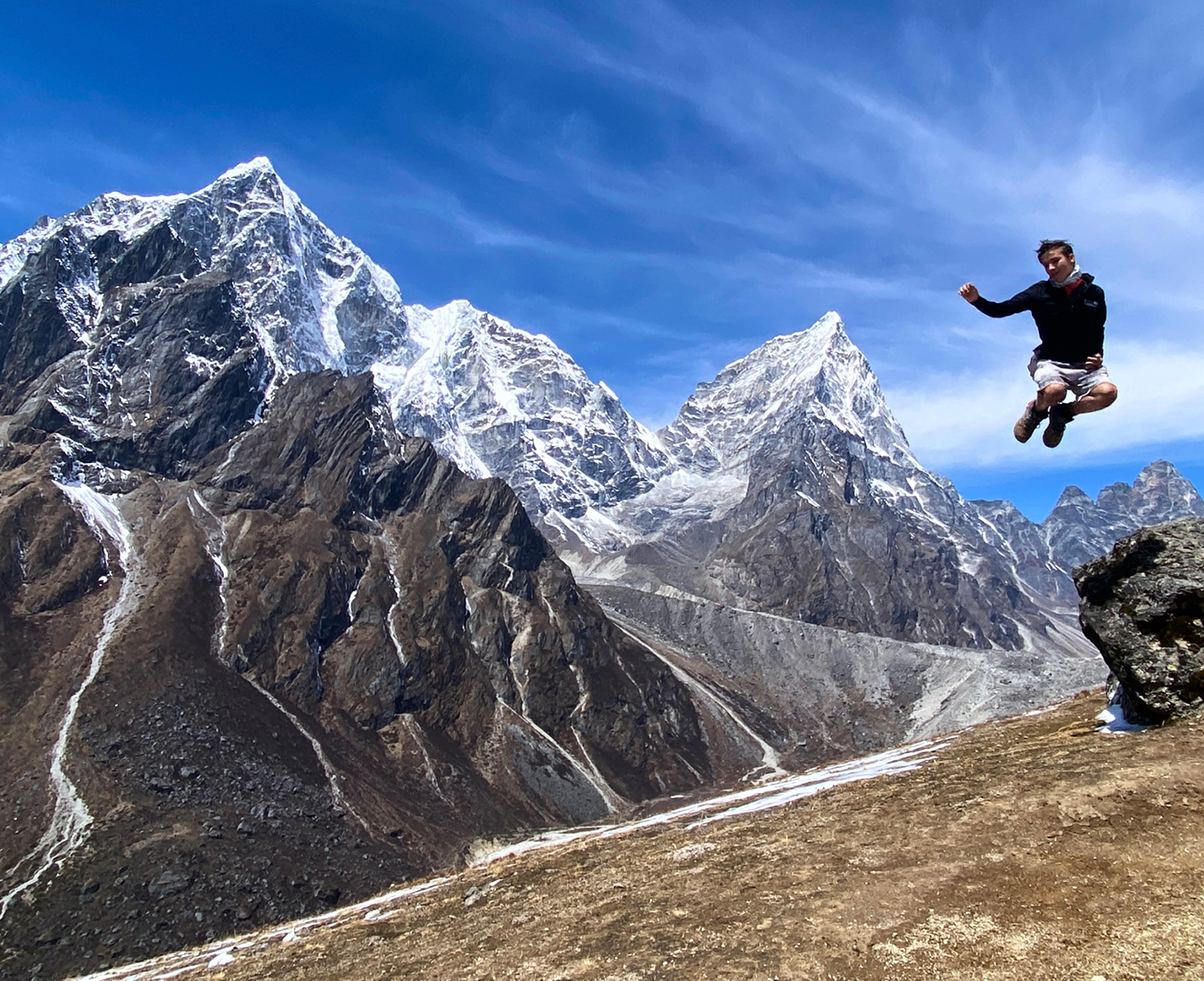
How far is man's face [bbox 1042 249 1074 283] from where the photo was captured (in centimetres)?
1419

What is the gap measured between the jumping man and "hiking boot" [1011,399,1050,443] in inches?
9.1

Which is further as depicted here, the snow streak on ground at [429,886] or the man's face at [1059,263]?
the snow streak on ground at [429,886]

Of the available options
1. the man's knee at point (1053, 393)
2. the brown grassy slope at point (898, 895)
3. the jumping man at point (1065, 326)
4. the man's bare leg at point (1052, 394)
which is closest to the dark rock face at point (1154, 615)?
the brown grassy slope at point (898, 895)

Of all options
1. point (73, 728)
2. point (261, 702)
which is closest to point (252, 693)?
point (261, 702)

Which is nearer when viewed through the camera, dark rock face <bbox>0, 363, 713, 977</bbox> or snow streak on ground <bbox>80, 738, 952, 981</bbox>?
snow streak on ground <bbox>80, 738, 952, 981</bbox>

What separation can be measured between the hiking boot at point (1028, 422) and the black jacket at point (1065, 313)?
1.02 m

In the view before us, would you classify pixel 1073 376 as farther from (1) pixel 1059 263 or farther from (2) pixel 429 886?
(2) pixel 429 886

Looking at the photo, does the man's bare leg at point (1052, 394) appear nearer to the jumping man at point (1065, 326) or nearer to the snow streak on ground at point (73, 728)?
the jumping man at point (1065, 326)

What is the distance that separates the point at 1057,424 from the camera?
15.3 m

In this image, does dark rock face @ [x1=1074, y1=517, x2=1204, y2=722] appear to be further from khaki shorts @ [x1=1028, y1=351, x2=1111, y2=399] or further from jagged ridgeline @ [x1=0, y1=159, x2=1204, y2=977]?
jagged ridgeline @ [x1=0, y1=159, x2=1204, y2=977]

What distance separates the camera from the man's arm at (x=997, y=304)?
14.6 metres

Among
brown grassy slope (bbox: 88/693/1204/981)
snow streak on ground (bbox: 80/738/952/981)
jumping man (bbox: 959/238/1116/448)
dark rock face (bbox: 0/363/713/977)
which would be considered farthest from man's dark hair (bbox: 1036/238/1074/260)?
dark rock face (bbox: 0/363/713/977)

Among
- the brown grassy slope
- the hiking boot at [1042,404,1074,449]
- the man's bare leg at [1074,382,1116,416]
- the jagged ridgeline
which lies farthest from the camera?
the jagged ridgeline

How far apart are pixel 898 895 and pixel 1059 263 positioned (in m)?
11.4
